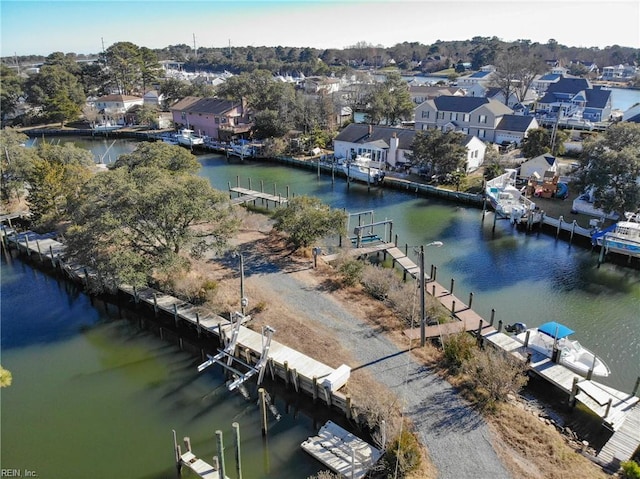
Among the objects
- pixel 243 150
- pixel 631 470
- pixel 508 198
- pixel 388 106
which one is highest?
pixel 388 106

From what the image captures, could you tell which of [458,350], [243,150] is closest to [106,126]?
[243,150]

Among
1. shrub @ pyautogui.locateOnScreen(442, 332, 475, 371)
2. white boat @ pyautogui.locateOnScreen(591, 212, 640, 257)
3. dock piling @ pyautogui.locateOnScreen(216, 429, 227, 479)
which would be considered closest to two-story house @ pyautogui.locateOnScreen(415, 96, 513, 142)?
white boat @ pyautogui.locateOnScreen(591, 212, 640, 257)

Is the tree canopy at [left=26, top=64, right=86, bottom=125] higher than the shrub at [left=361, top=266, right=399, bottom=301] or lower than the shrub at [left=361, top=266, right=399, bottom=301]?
higher

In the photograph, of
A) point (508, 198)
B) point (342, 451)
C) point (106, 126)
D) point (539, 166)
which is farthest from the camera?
point (106, 126)

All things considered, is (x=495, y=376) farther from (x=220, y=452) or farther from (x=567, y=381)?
(x=220, y=452)

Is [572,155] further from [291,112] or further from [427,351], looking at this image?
[427,351]

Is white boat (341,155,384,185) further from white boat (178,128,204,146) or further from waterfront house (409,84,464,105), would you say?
waterfront house (409,84,464,105)

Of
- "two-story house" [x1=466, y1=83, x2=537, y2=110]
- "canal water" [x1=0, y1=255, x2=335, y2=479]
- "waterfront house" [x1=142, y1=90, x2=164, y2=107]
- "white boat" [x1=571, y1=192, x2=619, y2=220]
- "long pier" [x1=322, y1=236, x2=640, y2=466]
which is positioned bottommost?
"canal water" [x1=0, y1=255, x2=335, y2=479]

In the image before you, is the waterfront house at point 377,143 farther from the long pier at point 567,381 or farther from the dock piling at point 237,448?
the dock piling at point 237,448
